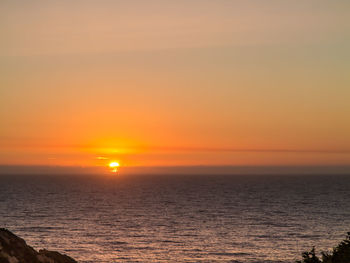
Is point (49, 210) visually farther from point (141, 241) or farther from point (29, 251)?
point (29, 251)

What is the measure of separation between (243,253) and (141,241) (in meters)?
18.4

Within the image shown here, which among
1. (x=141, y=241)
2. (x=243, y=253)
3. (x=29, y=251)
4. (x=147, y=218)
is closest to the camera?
(x=29, y=251)

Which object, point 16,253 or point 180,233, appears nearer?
point 16,253

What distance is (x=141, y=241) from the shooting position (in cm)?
7100

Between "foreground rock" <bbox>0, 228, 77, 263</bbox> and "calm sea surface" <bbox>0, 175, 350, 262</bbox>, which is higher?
"foreground rock" <bbox>0, 228, 77, 263</bbox>

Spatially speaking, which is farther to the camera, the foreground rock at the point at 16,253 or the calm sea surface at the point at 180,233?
the calm sea surface at the point at 180,233

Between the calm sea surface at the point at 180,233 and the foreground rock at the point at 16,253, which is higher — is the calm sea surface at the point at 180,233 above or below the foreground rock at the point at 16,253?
below

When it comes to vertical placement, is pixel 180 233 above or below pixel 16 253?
below

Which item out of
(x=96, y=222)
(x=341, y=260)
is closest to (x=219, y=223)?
(x=96, y=222)

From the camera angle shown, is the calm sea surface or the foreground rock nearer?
the foreground rock

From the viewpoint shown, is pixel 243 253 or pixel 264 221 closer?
pixel 243 253

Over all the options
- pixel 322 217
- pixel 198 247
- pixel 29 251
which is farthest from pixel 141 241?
pixel 322 217

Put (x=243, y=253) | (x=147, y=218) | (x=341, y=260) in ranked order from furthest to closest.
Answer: (x=147, y=218) → (x=243, y=253) → (x=341, y=260)

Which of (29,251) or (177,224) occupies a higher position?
(29,251)
